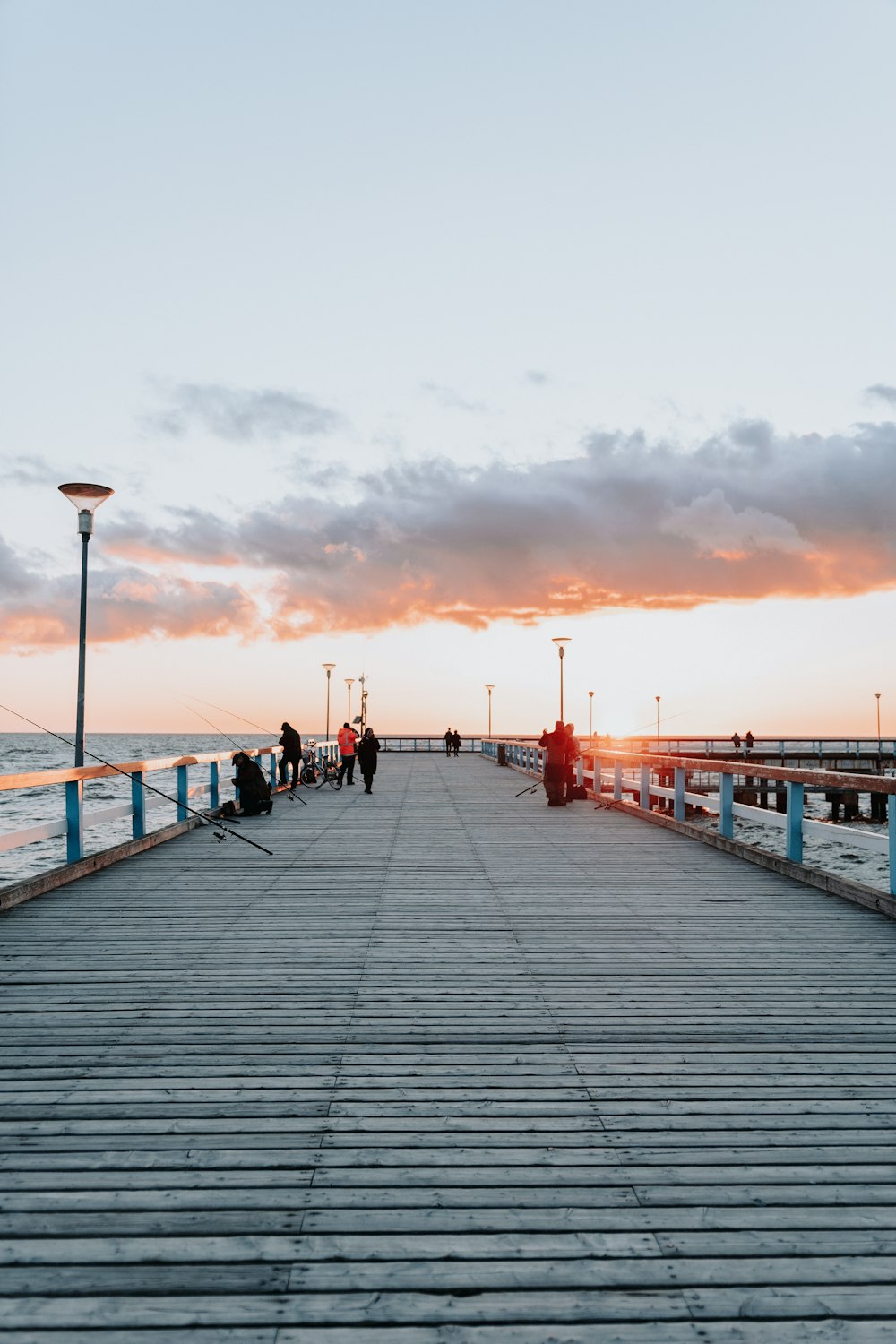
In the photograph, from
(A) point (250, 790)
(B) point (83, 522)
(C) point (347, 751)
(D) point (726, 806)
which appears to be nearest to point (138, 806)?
(B) point (83, 522)

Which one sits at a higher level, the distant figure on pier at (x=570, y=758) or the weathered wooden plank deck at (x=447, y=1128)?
the distant figure on pier at (x=570, y=758)

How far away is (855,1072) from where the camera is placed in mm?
4344

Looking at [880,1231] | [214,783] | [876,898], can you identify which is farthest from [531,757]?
[880,1231]

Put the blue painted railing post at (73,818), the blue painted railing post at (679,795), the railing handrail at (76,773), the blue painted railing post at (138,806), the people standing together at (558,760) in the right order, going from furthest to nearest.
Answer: the people standing together at (558,760) → the blue painted railing post at (679,795) → the blue painted railing post at (138,806) → the blue painted railing post at (73,818) → the railing handrail at (76,773)

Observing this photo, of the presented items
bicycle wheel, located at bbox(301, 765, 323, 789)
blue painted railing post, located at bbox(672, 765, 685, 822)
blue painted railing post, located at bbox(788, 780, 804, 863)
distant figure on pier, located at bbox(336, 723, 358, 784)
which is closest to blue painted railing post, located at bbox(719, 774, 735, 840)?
blue painted railing post, located at bbox(788, 780, 804, 863)

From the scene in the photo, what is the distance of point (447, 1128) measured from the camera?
3689mm

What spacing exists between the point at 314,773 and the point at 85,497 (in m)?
15.1

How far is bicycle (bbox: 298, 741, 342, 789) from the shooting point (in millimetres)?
25253

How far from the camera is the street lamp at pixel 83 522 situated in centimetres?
1184

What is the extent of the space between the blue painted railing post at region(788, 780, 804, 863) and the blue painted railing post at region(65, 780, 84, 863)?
283 inches

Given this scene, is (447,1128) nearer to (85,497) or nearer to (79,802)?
(79,802)

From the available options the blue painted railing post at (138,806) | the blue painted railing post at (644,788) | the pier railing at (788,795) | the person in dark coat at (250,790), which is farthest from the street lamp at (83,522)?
the blue painted railing post at (644,788)

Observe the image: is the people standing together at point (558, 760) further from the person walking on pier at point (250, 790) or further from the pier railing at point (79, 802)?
the pier railing at point (79, 802)

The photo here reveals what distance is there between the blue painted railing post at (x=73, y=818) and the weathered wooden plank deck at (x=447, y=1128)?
1.84 metres
